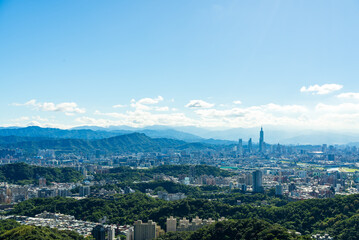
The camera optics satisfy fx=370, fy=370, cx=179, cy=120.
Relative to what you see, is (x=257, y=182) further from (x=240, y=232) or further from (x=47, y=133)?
(x=47, y=133)

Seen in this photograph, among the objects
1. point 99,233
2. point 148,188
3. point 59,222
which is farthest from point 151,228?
point 148,188

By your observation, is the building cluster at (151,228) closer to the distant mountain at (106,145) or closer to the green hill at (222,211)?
the green hill at (222,211)

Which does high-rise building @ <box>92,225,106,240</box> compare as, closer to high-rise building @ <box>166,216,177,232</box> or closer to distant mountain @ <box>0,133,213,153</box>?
high-rise building @ <box>166,216,177,232</box>

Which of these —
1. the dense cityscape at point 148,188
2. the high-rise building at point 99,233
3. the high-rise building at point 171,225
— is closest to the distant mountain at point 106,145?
the dense cityscape at point 148,188

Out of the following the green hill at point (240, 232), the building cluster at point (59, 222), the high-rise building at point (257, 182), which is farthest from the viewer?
the high-rise building at point (257, 182)

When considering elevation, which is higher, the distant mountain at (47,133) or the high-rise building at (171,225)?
the distant mountain at (47,133)

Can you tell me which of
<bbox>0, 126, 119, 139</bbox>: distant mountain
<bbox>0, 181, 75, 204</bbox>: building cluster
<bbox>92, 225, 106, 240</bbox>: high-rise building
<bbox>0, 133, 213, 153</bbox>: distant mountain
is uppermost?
<bbox>0, 126, 119, 139</bbox>: distant mountain

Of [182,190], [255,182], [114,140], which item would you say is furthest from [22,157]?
[255,182]

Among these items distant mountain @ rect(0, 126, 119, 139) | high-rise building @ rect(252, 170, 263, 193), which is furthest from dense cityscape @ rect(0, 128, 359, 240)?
distant mountain @ rect(0, 126, 119, 139)
